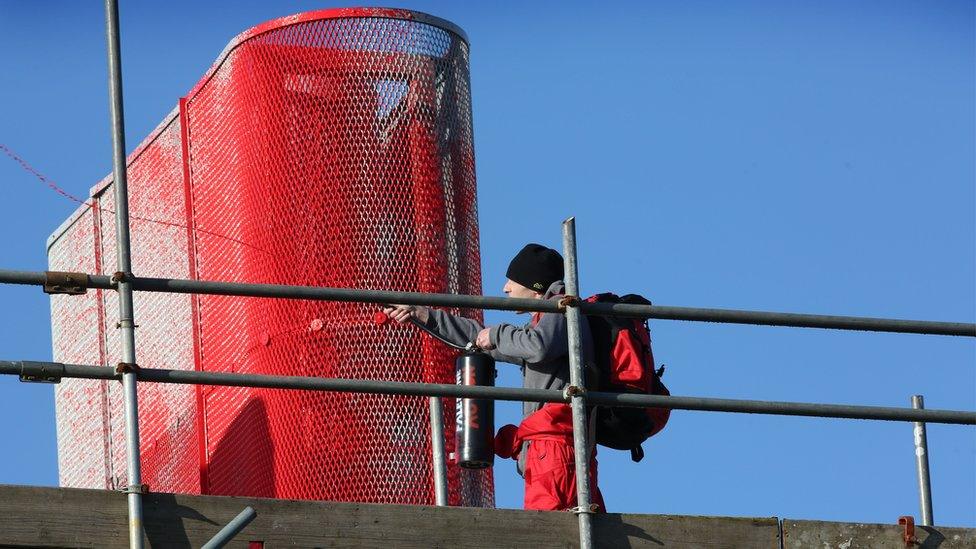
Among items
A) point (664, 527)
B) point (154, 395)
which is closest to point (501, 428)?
point (664, 527)

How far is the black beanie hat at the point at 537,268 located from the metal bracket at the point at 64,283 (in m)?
2.34

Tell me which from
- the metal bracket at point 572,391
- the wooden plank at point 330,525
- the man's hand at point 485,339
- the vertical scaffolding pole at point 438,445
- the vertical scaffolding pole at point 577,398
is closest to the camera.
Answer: the wooden plank at point 330,525

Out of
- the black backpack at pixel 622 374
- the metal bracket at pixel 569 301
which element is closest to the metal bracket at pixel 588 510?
the black backpack at pixel 622 374

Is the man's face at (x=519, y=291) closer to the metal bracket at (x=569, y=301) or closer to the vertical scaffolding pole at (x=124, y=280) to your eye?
the metal bracket at (x=569, y=301)

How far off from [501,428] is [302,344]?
1577mm

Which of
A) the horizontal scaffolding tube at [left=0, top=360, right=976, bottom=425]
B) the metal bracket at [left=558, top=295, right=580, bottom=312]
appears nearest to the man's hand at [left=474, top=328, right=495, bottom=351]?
the metal bracket at [left=558, top=295, right=580, bottom=312]

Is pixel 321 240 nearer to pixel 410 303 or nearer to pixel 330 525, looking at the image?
pixel 410 303

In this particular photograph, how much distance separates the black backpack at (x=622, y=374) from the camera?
27.7ft

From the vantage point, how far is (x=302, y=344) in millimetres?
10391

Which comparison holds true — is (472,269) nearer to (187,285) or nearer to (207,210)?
(207,210)

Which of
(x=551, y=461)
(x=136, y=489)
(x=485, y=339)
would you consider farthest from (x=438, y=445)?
(x=136, y=489)

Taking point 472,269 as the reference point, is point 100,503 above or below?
below

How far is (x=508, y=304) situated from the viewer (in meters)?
8.05

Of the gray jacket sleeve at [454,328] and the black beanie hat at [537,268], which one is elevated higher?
the black beanie hat at [537,268]
